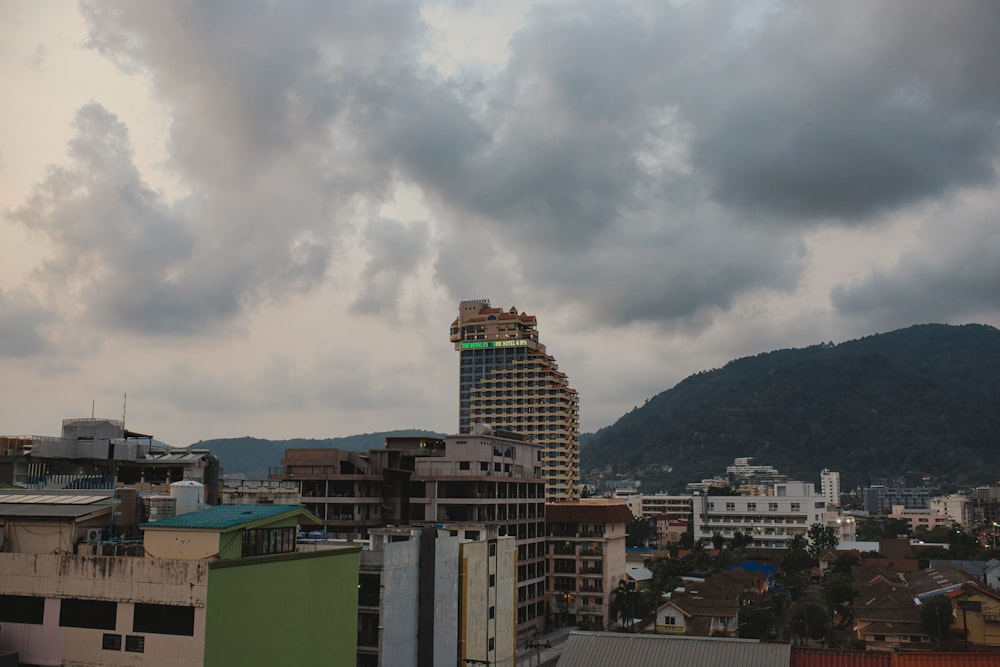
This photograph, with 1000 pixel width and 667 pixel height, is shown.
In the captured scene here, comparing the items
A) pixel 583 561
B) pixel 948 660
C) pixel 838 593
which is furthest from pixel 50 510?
pixel 838 593

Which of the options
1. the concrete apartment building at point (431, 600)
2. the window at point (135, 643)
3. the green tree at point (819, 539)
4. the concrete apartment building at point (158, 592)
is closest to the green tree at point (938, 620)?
the concrete apartment building at point (431, 600)

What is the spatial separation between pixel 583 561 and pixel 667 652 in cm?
6758

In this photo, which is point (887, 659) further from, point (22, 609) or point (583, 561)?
point (583, 561)

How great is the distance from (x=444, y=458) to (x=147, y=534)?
48260mm

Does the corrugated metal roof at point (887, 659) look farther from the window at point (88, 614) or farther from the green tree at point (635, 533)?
the green tree at point (635, 533)

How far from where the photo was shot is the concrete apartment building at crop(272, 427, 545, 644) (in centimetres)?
8038

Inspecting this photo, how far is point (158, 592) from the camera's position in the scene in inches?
1289

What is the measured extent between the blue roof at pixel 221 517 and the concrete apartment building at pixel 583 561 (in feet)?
228

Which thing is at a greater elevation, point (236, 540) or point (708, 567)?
point (236, 540)

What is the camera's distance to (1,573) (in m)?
35.0

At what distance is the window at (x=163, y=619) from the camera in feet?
106

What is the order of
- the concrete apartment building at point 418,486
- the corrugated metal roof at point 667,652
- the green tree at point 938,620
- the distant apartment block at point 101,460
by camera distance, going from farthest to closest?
1. the concrete apartment building at point 418,486
2. the green tree at point 938,620
3. the distant apartment block at point 101,460
4. the corrugated metal roof at point 667,652

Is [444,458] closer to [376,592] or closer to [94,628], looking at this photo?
[376,592]

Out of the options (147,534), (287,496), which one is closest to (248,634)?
(147,534)
